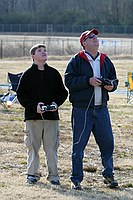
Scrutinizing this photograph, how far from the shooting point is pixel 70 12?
10212 centimetres

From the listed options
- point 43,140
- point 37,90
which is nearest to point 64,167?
point 43,140

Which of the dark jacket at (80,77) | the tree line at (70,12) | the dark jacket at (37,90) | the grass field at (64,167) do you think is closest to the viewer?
the grass field at (64,167)

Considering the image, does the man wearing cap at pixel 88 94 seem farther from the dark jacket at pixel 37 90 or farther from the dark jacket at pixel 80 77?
the dark jacket at pixel 37 90

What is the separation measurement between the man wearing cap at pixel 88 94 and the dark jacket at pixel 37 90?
25 centimetres

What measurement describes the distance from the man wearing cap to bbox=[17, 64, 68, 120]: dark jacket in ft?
0.81

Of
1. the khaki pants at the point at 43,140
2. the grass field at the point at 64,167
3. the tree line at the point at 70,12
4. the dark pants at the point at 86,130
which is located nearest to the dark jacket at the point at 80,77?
the dark pants at the point at 86,130

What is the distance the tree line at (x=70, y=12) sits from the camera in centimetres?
9875

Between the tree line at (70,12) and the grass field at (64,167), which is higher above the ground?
the tree line at (70,12)

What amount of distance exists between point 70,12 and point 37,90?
9606cm

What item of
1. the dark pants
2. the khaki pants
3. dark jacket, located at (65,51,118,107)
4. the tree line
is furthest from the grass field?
the tree line

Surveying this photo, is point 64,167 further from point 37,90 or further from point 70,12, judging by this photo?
point 70,12

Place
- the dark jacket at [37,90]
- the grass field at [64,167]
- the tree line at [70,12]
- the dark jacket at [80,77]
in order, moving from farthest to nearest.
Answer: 1. the tree line at [70,12]
2. the dark jacket at [37,90]
3. the dark jacket at [80,77]
4. the grass field at [64,167]

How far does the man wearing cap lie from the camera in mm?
6902

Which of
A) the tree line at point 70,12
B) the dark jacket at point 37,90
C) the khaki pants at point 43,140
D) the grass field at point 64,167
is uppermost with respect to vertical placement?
the tree line at point 70,12
